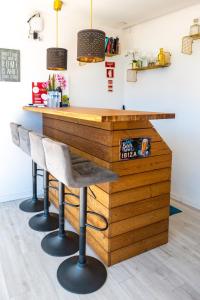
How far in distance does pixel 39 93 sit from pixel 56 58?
0.62m

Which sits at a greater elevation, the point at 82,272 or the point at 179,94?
the point at 179,94

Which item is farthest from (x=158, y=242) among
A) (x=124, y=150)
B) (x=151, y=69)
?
(x=151, y=69)

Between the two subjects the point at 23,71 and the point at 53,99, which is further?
the point at 23,71

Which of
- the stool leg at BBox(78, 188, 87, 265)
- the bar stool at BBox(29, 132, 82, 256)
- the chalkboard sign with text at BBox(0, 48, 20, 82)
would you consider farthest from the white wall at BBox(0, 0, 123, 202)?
the stool leg at BBox(78, 188, 87, 265)

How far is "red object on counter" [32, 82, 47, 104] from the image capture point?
10.8ft

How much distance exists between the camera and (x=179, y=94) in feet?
10.8

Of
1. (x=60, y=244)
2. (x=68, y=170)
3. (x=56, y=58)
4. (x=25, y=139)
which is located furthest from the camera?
(x=56, y=58)

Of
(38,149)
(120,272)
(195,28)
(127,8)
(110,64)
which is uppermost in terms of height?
(127,8)

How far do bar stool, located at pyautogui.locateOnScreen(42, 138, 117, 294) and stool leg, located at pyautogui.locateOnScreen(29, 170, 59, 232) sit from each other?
621 mm

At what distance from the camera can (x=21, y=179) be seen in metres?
3.36

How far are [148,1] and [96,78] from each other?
4.09 feet

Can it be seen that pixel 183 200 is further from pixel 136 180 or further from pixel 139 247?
pixel 136 180

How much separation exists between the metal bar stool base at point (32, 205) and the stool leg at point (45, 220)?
23 centimetres

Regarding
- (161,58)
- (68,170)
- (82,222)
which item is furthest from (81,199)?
(161,58)
